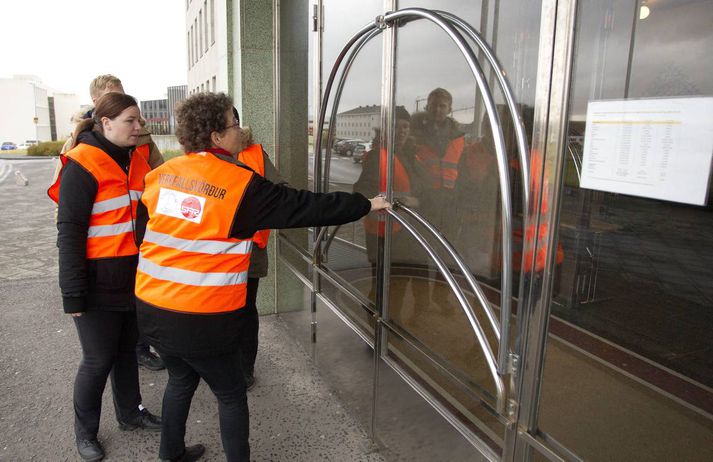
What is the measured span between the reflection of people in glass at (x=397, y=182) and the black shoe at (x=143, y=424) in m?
1.46

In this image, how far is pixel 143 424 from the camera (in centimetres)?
300

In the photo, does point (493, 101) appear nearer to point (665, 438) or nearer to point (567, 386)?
point (567, 386)

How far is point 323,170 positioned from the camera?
11.2 ft

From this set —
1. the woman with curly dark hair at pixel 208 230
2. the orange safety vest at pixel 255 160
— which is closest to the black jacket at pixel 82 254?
the woman with curly dark hair at pixel 208 230

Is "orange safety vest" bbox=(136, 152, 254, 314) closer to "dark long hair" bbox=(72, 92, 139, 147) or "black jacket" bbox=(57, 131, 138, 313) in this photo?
"black jacket" bbox=(57, 131, 138, 313)

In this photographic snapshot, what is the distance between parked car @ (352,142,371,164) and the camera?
2.82 metres

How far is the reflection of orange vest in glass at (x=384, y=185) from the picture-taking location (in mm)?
2434

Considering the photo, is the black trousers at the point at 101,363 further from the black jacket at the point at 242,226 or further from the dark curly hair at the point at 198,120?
the dark curly hair at the point at 198,120

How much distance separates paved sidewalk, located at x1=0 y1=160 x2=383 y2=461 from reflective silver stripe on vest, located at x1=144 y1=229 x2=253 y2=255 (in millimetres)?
1342

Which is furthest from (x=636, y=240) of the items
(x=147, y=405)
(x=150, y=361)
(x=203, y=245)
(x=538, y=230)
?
(x=150, y=361)

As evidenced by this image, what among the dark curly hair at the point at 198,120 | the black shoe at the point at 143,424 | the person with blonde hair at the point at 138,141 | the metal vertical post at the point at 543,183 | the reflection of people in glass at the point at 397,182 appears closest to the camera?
the metal vertical post at the point at 543,183

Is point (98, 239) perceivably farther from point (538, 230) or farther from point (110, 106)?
point (538, 230)

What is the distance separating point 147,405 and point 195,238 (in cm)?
184

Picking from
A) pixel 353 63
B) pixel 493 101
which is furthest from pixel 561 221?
pixel 353 63
